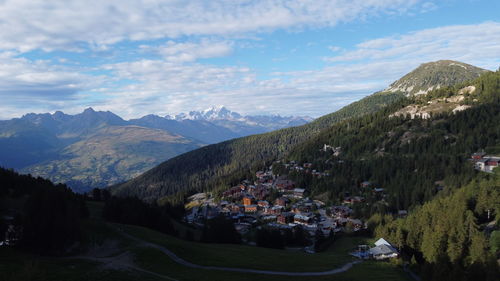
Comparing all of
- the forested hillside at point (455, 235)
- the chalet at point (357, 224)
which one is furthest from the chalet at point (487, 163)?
the chalet at point (357, 224)

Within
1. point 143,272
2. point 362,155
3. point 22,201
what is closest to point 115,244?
point 143,272

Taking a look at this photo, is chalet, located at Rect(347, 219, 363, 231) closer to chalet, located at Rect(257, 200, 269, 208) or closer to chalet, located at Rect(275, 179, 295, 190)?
chalet, located at Rect(257, 200, 269, 208)

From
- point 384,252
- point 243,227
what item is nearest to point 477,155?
point 384,252

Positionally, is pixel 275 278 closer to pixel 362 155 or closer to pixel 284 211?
pixel 284 211

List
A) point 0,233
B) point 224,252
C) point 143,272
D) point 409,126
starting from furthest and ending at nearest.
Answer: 1. point 409,126
2. point 224,252
3. point 0,233
4. point 143,272

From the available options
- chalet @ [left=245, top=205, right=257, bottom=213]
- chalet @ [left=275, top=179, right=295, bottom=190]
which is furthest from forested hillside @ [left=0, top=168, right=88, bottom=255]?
chalet @ [left=275, top=179, right=295, bottom=190]
